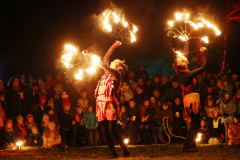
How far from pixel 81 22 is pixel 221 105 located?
7.34 meters

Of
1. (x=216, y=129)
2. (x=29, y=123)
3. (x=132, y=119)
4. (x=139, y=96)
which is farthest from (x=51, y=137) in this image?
(x=216, y=129)

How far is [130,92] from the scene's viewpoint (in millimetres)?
11609

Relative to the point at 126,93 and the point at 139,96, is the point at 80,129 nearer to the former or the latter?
the point at 126,93

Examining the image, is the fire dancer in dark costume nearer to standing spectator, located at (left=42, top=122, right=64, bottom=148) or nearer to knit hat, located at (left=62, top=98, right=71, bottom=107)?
standing spectator, located at (left=42, top=122, right=64, bottom=148)

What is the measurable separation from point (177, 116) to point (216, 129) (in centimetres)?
139

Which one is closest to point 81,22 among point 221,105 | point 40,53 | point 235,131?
point 40,53

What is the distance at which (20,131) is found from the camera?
1023 cm

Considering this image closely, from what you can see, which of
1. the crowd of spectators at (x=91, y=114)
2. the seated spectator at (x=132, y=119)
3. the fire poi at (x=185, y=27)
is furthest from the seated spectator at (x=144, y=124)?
the fire poi at (x=185, y=27)

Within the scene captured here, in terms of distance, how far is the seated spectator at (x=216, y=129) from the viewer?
10.2 metres

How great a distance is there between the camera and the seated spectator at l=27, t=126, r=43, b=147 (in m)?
10.3

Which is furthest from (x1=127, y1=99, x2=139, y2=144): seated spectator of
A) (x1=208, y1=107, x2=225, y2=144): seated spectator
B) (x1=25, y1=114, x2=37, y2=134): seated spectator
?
(x1=25, y1=114, x2=37, y2=134): seated spectator

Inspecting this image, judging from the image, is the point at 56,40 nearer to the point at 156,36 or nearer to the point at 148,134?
the point at 156,36

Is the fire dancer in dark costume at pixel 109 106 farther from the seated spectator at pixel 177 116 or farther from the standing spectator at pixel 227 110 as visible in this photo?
the standing spectator at pixel 227 110

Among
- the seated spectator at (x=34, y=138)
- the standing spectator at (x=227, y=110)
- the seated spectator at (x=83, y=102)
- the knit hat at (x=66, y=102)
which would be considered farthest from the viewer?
the seated spectator at (x=83, y=102)
